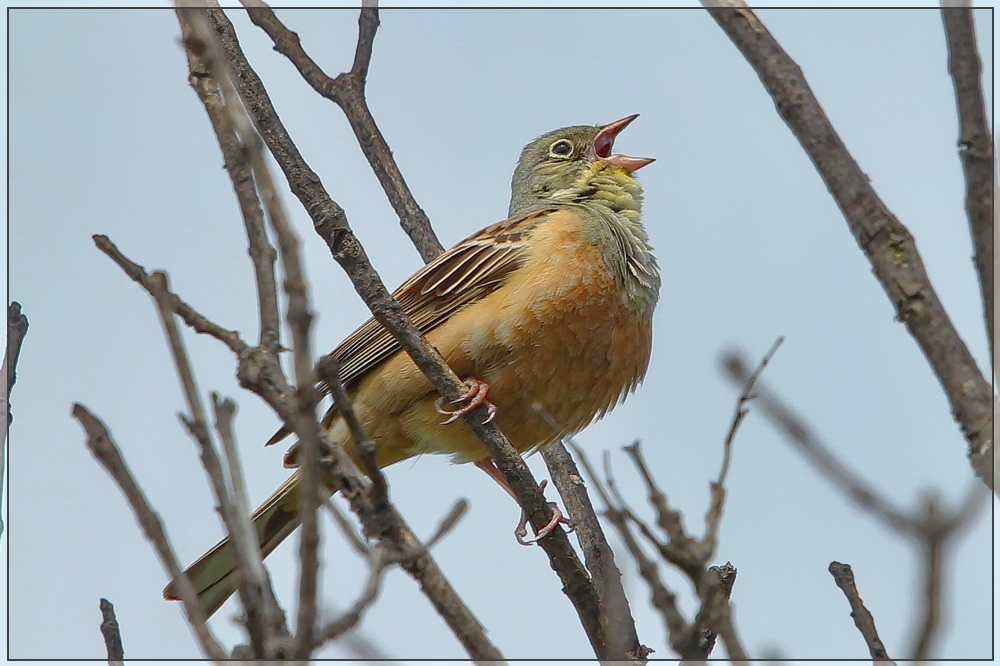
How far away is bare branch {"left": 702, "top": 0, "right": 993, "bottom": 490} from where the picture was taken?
7.02ft

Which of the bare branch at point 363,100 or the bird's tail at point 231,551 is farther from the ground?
the bare branch at point 363,100

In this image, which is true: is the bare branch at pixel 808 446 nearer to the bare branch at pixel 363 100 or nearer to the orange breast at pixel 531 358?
the orange breast at pixel 531 358

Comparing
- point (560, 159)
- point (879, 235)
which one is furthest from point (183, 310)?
point (560, 159)

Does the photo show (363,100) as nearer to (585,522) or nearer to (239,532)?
(585,522)

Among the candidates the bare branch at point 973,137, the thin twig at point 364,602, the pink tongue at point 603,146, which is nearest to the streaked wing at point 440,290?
the pink tongue at point 603,146

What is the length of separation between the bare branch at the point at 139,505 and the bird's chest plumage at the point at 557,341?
11.7ft

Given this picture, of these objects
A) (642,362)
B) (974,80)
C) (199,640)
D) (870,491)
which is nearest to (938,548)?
(870,491)

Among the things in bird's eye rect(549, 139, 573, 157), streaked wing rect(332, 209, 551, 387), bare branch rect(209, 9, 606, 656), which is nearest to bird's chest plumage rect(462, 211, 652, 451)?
streaked wing rect(332, 209, 551, 387)

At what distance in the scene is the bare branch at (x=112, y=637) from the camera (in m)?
2.80

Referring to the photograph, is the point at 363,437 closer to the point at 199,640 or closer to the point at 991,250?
the point at 199,640

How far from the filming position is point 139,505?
1972 millimetres

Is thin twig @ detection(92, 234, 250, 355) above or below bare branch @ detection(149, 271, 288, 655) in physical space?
above

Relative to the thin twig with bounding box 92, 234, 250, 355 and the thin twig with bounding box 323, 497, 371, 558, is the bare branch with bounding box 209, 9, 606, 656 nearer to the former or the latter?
the thin twig with bounding box 92, 234, 250, 355

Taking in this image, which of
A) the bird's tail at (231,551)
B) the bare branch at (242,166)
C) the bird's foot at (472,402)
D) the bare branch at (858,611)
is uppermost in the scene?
the bare branch at (242,166)
